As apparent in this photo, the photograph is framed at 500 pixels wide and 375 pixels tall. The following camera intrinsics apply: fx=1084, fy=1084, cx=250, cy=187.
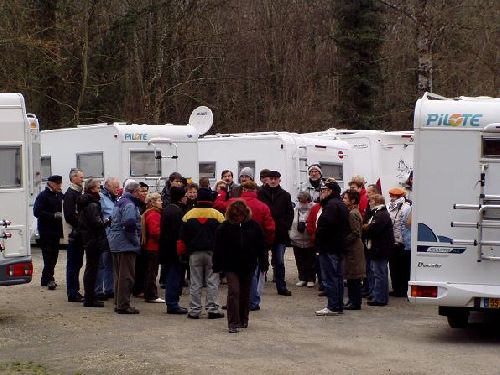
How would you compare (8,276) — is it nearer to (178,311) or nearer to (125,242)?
(125,242)

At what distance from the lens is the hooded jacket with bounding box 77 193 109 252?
1482 cm

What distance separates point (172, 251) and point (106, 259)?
1.76 m

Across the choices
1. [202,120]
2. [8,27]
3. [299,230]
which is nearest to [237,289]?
[299,230]

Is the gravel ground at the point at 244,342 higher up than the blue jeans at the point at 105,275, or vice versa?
the blue jeans at the point at 105,275

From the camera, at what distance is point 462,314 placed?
1300cm

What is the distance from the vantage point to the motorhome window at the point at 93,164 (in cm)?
2325

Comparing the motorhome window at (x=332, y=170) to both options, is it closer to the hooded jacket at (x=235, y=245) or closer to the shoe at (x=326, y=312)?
the shoe at (x=326, y=312)

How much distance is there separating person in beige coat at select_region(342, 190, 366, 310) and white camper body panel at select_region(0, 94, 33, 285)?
14.7 ft

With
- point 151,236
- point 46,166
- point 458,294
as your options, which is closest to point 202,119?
point 46,166

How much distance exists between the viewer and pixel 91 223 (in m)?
14.8

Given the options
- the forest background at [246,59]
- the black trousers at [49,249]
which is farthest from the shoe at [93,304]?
the forest background at [246,59]

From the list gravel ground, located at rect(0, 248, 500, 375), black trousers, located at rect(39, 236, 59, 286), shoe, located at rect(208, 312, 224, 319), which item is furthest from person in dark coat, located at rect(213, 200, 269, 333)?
black trousers, located at rect(39, 236, 59, 286)

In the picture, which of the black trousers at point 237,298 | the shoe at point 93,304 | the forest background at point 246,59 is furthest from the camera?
the forest background at point 246,59

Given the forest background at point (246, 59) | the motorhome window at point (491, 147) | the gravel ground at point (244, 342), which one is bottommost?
the gravel ground at point (244, 342)
